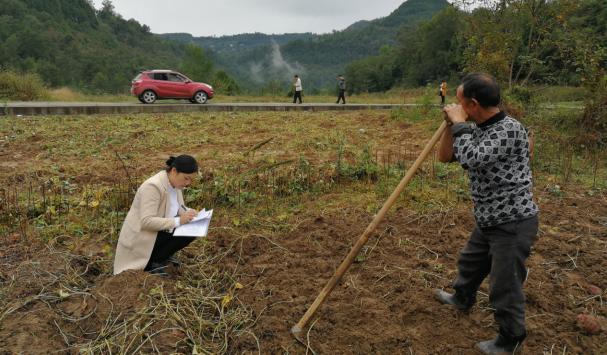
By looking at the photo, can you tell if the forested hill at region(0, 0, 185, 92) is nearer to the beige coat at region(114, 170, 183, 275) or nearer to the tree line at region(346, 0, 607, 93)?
the tree line at region(346, 0, 607, 93)

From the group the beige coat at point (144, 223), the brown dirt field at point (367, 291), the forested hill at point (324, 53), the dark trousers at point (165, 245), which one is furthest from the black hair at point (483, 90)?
the forested hill at point (324, 53)

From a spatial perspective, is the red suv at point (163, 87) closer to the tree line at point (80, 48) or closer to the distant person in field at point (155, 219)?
the tree line at point (80, 48)

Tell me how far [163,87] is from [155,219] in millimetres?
13814

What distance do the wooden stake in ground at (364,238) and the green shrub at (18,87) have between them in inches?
719

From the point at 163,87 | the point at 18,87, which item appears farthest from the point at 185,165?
the point at 18,87

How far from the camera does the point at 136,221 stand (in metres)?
3.23

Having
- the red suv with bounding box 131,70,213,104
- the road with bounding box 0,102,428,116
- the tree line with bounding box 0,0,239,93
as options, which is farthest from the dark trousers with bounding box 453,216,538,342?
the tree line with bounding box 0,0,239,93

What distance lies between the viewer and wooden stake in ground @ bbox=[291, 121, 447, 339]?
8.27 feet

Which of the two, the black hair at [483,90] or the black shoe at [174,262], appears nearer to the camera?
the black hair at [483,90]

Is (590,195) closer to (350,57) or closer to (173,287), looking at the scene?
(173,287)

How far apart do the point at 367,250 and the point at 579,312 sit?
1642 millimetres

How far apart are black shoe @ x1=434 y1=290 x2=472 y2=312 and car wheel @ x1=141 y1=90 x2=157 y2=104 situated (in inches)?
579

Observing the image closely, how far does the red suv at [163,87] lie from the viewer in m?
15.7

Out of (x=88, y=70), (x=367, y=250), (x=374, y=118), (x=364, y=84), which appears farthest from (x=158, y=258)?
(x=364, y=84)
